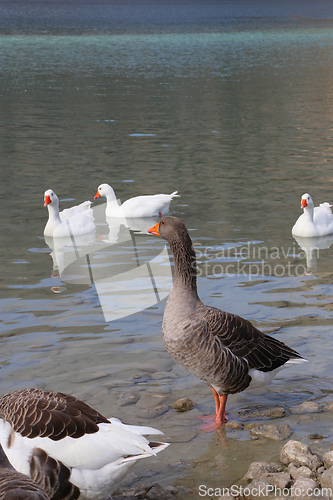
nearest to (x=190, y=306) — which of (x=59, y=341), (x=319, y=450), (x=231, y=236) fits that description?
(x=319, y=450)

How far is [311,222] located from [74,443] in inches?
349

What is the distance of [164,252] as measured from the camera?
39.4 feet

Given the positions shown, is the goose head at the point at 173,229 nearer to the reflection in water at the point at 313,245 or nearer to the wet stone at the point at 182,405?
the wet stone at the point at 182,405

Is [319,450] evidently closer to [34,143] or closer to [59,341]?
[59,341]

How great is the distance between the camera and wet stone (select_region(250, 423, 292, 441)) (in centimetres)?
602

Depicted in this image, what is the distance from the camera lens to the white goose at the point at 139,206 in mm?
13586

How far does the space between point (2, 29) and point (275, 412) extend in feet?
313

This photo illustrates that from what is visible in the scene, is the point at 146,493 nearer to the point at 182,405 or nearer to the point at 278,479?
the point at 278,479

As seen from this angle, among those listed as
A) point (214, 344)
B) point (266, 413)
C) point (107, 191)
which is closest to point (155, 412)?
point (214, 344)

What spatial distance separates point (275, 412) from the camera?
6492 mm

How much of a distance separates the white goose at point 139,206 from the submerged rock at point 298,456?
853 cm

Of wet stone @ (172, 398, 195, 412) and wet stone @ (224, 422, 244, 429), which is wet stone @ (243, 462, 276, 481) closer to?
wet stone @ (224, 422, 244, 429)

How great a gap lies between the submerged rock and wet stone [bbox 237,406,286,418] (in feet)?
3.14

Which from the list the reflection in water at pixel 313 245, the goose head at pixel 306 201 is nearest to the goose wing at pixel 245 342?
the reflection in water at pixel 313 245
